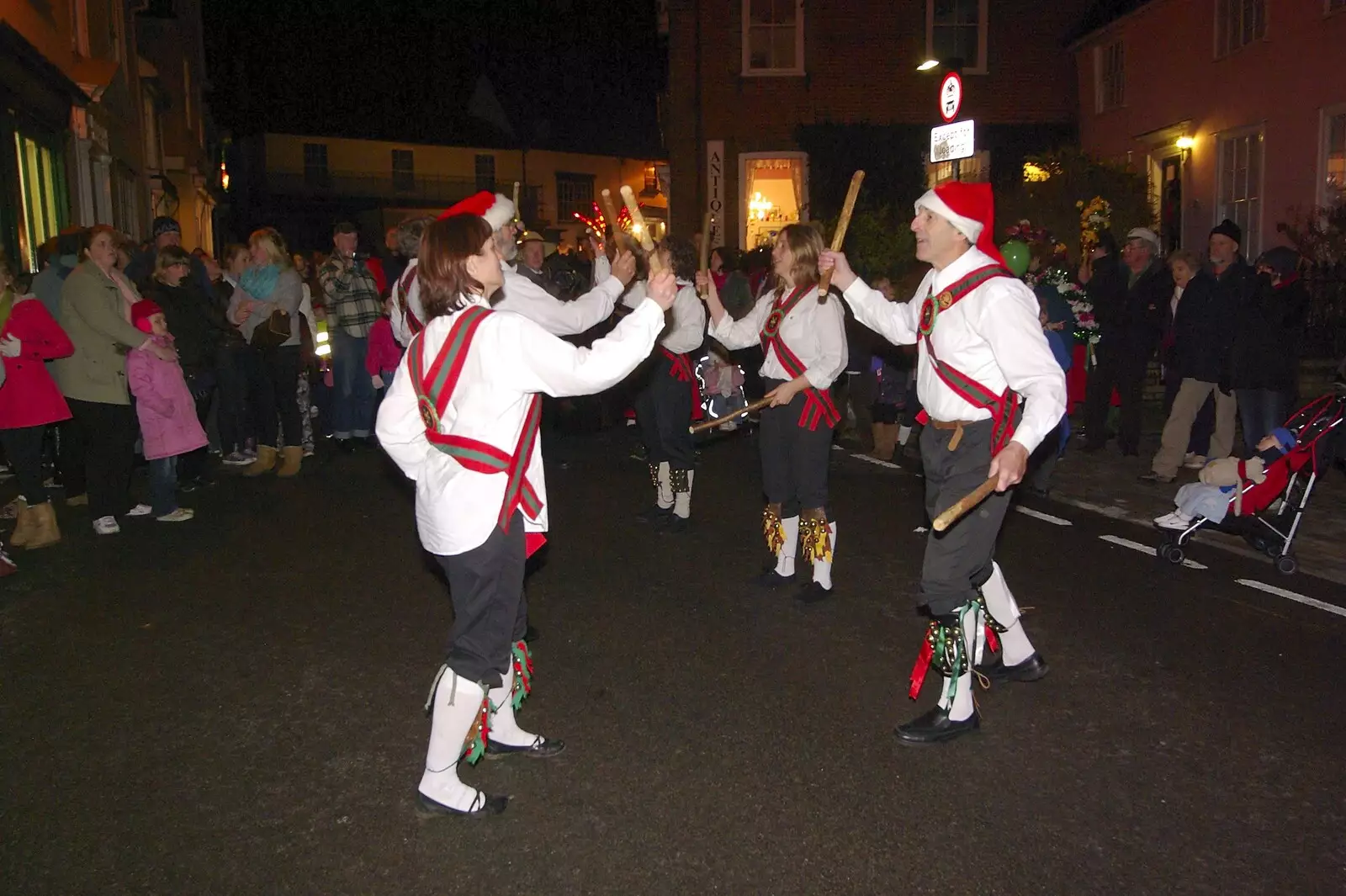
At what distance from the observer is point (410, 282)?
617 centimetres

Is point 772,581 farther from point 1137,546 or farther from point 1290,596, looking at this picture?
point 1290,596

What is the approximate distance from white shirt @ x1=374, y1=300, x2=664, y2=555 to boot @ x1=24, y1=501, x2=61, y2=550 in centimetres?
488

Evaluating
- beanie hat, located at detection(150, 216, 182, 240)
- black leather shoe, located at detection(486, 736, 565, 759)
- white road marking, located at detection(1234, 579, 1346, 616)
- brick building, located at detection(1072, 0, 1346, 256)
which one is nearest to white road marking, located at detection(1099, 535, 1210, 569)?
white road marking, located at detection(1234, 579, 1346, 616)

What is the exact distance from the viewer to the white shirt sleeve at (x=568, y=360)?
3740mm

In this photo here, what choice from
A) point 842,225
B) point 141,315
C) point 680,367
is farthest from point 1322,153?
point 141,315

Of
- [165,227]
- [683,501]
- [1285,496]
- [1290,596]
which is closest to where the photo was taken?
[1290,596]

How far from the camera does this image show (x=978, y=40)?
74.4ft

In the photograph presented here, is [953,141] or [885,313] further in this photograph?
[953,141]

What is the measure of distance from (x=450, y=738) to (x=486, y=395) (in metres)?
1.20

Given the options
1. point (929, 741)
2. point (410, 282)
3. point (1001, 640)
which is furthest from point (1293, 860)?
point (410, 282)

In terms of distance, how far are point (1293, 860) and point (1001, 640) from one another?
1651 mm

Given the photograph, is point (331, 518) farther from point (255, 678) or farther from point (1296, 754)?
point (1296, 754)

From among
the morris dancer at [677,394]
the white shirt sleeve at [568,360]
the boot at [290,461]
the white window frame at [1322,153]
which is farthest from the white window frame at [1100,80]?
the white shirt sleeve at [568,360]

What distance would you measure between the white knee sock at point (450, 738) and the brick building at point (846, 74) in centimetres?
1952
